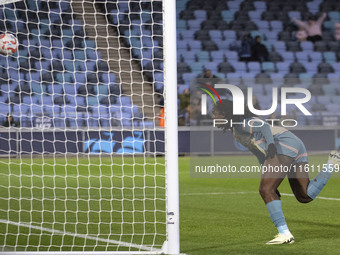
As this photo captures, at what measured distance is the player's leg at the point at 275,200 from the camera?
5160mm

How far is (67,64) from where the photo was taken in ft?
51.7

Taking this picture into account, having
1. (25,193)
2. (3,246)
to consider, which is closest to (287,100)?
(25,193)

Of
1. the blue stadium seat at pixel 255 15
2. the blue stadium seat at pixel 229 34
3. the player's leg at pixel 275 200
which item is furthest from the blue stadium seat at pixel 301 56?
the player's leg at pixel 275 200

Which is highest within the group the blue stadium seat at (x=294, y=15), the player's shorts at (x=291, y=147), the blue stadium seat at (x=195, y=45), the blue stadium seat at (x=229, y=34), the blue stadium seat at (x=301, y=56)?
the blue stadium seat at (x=294, y=15)

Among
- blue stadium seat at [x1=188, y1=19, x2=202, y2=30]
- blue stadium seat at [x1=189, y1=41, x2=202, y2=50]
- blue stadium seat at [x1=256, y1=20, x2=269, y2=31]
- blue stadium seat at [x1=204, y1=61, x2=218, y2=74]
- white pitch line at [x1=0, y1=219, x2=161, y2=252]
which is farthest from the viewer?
blue stadium seat at [x1=256, y1=20, x2=269, y2=31]

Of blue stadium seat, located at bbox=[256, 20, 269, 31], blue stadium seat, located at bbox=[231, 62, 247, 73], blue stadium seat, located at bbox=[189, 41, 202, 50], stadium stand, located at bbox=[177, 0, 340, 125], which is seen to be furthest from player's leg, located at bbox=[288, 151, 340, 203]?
blue stadium seat, located at bbox=[256, 20, 269, 31]

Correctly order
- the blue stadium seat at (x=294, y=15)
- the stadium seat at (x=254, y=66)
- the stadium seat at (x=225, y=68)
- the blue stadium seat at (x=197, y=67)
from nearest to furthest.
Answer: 1. the blue stadium seat at (x=197, y=67)
2. the stadium seat at (x=225, y=68)
3. the stadium seat at (x=254, y=66)
4. the blue stadium seat at (x=294, y=15)

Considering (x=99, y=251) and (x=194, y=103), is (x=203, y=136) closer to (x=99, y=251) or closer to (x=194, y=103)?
(x=194, y=103)

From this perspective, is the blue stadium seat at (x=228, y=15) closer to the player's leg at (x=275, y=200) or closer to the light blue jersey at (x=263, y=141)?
the light blue jersey at (x=263, y=141)

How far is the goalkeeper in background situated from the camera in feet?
17.3

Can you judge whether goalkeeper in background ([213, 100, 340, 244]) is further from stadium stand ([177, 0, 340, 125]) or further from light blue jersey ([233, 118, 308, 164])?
stadium stand ([177, 0, 340, 125])

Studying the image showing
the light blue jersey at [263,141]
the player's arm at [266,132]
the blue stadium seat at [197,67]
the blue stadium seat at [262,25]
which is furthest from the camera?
the blue stadium seat at [262,25]

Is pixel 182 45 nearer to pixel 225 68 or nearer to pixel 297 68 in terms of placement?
pixel 225 68

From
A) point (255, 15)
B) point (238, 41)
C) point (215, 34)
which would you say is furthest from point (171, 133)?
point (255, 15)
